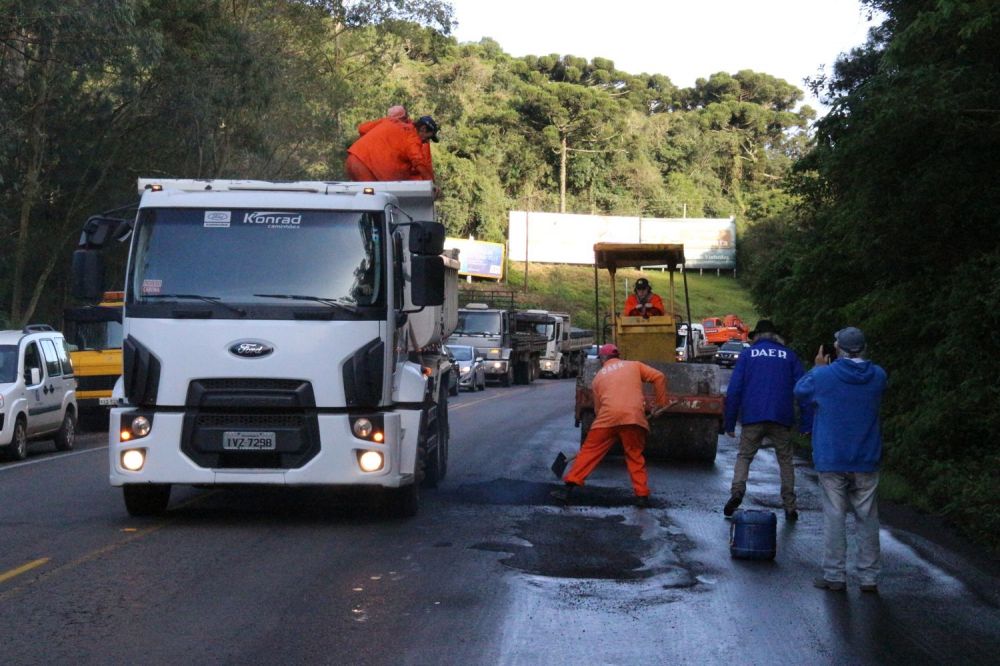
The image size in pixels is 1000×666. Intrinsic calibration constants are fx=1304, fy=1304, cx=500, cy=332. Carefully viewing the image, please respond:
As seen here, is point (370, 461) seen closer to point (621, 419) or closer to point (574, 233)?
point (621, 419)

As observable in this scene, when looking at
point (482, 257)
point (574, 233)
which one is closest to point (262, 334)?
point (482, 257)

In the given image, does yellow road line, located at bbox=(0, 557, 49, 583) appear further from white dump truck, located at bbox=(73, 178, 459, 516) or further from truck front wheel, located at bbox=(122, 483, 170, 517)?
truck front wheel, located at bbox=(122, 483, 170, 517)

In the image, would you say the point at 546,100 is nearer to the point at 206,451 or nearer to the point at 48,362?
the point at 48,362

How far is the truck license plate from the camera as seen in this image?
35.8 feet

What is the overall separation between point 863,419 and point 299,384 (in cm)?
462

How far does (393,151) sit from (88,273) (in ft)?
11.8

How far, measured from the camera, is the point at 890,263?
1734 centimetres

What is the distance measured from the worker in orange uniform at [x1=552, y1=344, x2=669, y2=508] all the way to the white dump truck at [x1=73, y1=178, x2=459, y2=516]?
7.76 feet

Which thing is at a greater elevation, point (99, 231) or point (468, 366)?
point (99, 231)

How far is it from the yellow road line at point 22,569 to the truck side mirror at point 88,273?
8.13ft

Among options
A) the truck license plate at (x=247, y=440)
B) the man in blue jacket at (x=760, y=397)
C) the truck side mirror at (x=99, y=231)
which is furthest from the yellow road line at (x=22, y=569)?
the man in blue jacket at (x=760, y=397)

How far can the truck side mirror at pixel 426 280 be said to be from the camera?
11.3 m

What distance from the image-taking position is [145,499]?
11.7 meters

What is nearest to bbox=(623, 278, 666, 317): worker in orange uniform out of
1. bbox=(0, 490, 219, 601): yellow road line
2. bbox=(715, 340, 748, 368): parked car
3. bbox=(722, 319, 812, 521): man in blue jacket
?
bbox=(722, 319, 812, 521): man in blue jacket
